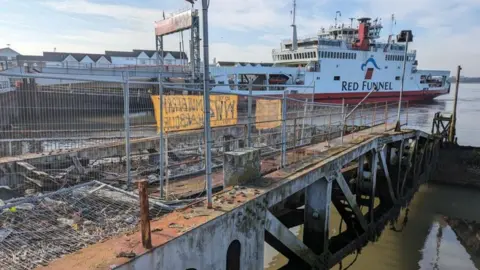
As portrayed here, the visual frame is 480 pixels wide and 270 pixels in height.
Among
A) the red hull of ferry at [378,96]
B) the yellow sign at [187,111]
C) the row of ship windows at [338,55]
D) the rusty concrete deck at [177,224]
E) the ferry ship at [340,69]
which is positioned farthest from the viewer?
the red hull of ferry at [378,96]

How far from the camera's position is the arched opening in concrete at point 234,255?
177 inches

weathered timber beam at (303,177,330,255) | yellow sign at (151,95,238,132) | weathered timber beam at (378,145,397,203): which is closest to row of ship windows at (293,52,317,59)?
weathered timber beam at (378,145,397,203)

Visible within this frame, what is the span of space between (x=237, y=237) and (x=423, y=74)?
56854 millimetres

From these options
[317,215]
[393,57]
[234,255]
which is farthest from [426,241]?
[393,57]

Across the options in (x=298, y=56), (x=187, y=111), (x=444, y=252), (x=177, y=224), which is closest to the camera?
(x=177, y=224)

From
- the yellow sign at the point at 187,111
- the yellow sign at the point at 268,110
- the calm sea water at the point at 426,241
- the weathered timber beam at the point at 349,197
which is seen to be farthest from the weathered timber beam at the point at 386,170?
the yellow sign at the point at 187,111

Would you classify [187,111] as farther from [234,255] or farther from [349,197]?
[349,197]

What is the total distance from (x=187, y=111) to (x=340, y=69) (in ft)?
126

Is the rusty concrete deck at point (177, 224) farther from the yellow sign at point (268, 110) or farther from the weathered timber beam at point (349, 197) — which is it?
the yellow sign at point (268, 110)

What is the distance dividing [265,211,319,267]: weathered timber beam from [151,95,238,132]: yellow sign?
2492 mm

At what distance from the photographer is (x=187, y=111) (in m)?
6.60

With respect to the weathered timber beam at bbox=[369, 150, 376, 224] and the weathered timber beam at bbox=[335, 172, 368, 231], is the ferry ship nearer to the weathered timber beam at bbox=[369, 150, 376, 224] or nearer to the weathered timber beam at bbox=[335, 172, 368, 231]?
the weathered timber beam at bbox=[369, 150, 376, 224]

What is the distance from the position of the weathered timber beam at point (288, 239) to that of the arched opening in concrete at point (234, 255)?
667 millimetres

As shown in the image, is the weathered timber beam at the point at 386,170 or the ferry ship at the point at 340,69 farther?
the ferry ship at the point at 340,69
